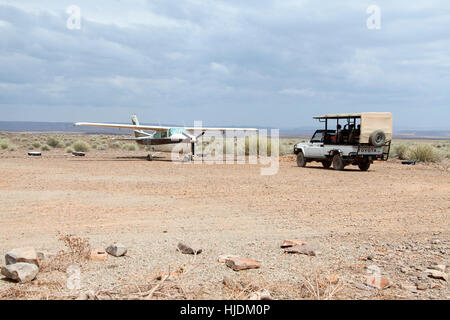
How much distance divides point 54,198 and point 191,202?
11.7ft

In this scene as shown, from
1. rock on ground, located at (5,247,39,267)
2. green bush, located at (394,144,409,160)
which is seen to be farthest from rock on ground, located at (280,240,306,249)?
green bush, located at (394,144,409,160)

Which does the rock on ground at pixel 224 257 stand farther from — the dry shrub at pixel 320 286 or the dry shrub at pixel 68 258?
the dry shrub at pixel 68 258

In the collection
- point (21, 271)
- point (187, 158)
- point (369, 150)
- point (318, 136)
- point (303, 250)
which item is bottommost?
point (187, 158)

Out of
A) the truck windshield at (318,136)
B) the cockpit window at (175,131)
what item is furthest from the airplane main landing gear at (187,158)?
the truck windshield at (318,136)

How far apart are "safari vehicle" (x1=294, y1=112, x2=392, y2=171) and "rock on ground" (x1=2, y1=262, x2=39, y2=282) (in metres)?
16.8

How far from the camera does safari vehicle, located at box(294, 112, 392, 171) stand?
65.6 ft

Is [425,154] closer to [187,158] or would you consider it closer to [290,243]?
[187,158]

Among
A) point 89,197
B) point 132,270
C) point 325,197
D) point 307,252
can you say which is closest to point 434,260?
point 307,252

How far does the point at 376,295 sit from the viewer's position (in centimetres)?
518

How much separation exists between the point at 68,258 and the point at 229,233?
9.76 feet

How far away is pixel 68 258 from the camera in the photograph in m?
6.14

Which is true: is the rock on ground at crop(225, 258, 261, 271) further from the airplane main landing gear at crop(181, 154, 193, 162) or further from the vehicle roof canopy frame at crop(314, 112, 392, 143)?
the airplane main landing gear at crop(181, 154, 193, 162)

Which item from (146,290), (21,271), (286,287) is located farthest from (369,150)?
(21,271)

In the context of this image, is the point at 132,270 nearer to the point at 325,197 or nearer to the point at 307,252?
the point at 307,252
